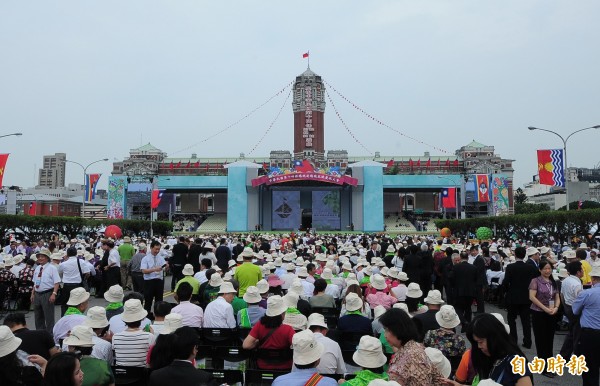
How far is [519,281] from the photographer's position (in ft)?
28.8

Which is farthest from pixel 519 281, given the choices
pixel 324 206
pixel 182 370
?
pixel 324 206

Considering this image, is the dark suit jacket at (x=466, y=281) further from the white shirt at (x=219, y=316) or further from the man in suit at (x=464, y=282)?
the white shirt at (x=219, y=316)

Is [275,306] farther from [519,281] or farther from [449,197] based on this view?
[449,197]

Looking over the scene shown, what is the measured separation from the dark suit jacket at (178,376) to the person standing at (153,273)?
23.2ft

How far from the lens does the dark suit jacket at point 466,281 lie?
406 inches

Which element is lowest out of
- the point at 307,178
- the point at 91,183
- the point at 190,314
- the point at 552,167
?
the point at 190,314

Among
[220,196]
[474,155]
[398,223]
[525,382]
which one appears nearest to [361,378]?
[525,382]

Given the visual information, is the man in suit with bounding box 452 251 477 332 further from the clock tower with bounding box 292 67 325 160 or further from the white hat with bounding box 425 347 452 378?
the clock tower with bounding box 292 67 325 160

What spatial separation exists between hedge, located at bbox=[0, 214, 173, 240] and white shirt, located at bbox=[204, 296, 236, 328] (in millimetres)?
25706

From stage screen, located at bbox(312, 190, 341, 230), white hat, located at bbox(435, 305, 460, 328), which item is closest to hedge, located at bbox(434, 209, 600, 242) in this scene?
stage screen, located at bbox(312, 190, 341, 230)

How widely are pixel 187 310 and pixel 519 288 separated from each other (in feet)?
18.8

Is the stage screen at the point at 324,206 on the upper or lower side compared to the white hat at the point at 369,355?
upper

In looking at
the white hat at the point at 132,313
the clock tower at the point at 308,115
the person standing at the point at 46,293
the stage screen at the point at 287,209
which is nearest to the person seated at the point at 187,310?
the white hat at the point at 132,313

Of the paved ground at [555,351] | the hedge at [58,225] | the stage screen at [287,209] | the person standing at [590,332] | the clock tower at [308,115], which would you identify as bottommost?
the paved ground at [555,351]
